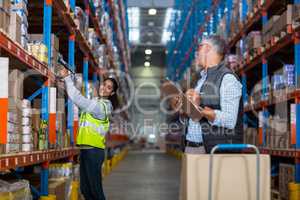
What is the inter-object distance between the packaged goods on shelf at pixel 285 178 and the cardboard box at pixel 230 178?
3.63m

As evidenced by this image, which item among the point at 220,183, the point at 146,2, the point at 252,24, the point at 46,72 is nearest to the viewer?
the point at 220,183

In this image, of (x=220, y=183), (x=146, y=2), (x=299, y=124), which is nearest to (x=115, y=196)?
(x=299, y=124)

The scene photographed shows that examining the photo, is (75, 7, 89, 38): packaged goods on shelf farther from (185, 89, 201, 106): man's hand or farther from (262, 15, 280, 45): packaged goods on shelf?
(185, 89, 201, 106): man's hand

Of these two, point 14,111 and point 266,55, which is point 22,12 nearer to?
point 14,111

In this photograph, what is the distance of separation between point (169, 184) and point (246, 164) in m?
6.17

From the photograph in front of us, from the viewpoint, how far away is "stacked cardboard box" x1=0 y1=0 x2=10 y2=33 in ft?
11.8

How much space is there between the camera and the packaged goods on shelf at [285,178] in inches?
250

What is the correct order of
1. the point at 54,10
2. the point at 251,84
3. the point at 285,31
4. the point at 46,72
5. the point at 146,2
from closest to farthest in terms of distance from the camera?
the point at 46,72 < the point at 54,10 < the point at 285,31 < the point at 251,84 < the point at 146,2

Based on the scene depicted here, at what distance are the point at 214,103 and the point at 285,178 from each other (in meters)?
3.62

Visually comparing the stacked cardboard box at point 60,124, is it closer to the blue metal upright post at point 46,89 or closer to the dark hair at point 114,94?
the blue metal upright post at point 46,89

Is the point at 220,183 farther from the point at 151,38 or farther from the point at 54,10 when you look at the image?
the point at 151,38

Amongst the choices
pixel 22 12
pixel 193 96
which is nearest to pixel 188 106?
pixel 193 96

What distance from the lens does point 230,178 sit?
285 cm

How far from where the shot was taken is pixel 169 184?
8.91 metres
